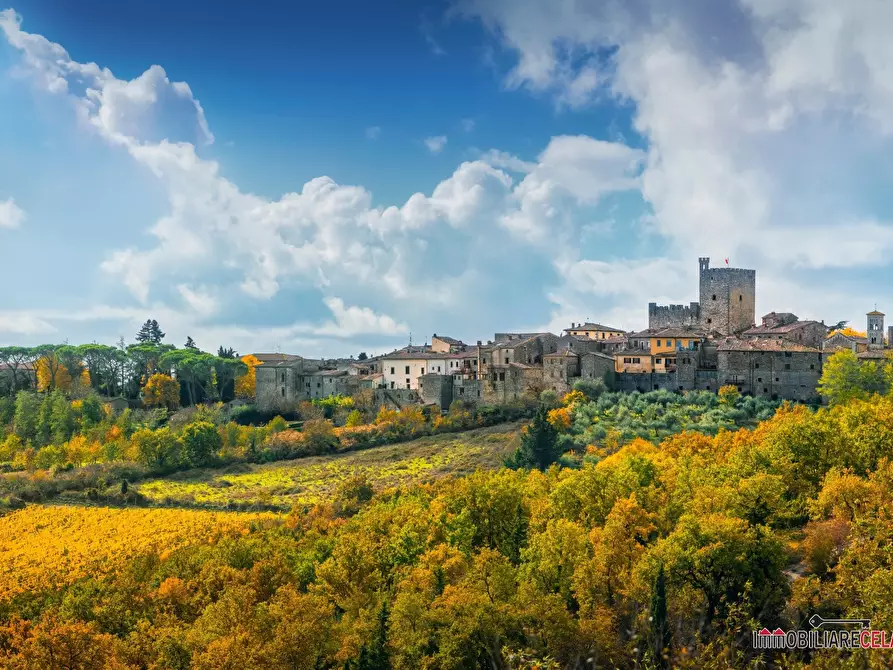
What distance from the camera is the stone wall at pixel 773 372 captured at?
5678 cm

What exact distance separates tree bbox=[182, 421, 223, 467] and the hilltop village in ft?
53.4

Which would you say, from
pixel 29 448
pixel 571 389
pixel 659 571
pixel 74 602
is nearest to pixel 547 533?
pixel 659 571

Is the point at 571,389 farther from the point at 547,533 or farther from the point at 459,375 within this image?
the point at 547,533

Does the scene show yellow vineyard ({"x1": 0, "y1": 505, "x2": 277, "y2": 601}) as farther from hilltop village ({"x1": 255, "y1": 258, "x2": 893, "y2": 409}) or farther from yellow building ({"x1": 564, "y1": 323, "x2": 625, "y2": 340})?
yellow building ({"x1": 564, "y1": 323, "x2": 625, "y2": 340})

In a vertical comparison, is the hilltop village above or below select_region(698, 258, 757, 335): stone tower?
below

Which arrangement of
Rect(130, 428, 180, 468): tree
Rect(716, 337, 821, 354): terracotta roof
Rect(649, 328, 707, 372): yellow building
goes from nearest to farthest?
Rect(716, 337, 821, 354): terracotta roof
Rect(130, 428, 180, 468): tree
Rect(649, 328, 707, 372): yellow building

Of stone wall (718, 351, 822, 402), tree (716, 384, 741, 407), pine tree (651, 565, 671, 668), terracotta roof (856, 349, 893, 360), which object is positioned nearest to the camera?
pine tree (651, 565, 671, 668)

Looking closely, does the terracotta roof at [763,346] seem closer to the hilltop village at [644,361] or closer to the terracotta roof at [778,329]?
the hilltop village at [644,361]

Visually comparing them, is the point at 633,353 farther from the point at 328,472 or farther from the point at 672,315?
the point at 328,472

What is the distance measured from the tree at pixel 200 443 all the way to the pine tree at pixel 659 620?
155 ft

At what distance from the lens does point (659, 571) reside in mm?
20516

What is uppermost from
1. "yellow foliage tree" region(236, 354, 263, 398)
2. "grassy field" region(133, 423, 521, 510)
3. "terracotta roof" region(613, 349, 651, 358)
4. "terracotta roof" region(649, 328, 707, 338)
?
"terracotta roof" region(649, 328, 707, 338)

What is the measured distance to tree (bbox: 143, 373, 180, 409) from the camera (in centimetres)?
8069

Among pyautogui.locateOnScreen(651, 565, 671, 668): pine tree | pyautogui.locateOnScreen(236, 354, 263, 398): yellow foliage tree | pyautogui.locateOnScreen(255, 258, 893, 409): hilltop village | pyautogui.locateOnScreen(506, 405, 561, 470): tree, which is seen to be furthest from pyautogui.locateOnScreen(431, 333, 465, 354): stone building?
pyautogui.locateOnScreen(651, 565, 671, 668): pine tree
